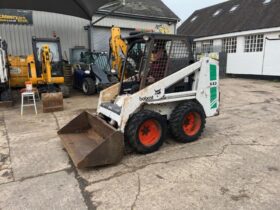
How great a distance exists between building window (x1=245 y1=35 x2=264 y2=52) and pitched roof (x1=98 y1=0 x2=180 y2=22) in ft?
16.1

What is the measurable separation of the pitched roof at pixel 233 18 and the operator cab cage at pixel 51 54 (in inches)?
373

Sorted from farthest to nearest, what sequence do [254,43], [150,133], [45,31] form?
[254,43]
[45,31]
[150,133]

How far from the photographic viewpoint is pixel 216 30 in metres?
18.7

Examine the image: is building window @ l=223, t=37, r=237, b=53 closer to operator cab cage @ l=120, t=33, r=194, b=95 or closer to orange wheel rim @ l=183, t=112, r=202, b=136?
operator cab cage @ l=120, t=33, r=194, b=95

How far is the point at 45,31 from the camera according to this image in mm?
12312

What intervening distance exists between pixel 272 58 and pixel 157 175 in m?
14.0

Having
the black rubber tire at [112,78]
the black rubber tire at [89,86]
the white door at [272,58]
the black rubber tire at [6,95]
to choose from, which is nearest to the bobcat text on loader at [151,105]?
the black rubber tire at [6,95]

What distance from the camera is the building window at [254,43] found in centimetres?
1545

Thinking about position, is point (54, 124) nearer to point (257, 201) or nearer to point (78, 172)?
point (78, 172)

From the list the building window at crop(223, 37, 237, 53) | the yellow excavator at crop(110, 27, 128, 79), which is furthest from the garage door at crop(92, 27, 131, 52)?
the building window at crop(223, 37, 237, 53)

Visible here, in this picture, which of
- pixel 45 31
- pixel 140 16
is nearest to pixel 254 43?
pixel 140 16

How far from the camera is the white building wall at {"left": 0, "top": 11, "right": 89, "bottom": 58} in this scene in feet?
38.0

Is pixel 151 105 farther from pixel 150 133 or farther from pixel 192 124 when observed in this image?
pixel 192 124

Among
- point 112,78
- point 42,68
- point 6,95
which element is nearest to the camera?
point 6,95
